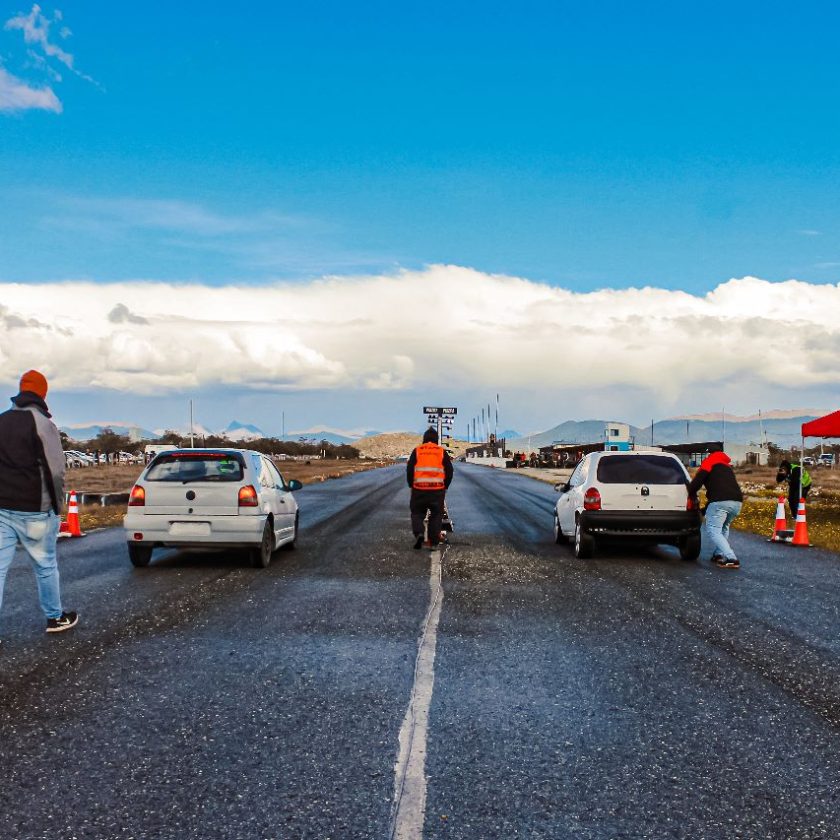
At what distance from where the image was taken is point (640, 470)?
43.0 ft

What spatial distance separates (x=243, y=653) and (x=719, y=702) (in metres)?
3.49

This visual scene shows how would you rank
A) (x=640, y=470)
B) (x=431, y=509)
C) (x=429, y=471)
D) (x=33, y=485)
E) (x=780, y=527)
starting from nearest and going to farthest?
(x=33, y=485), (x=640, y=470), (x=429, y=471), (x=431, y=509), (x=780, y=527)

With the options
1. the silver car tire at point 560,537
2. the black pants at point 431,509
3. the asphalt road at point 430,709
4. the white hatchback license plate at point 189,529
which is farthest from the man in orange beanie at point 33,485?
the silver car tire at point 560,537

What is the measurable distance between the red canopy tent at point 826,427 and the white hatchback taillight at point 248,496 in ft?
44.1

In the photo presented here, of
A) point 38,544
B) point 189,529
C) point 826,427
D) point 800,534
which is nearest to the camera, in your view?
point 38,544

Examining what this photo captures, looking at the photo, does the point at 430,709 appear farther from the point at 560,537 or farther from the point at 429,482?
the point at 560,537

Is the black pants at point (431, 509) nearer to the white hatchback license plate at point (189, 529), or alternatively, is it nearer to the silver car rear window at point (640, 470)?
the silver car rear window at point (640, 470)

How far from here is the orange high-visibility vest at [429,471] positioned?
45.5ft

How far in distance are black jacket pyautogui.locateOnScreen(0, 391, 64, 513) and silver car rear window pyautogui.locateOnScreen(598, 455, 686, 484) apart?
8.16 m

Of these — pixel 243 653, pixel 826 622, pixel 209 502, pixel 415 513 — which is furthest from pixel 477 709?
pixel 415 513

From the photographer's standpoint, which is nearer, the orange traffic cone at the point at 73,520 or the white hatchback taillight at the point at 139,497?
the white hatchback taillight at the point at 139,497

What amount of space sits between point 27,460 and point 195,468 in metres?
4.96

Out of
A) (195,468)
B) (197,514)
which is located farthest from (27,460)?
(195,468)

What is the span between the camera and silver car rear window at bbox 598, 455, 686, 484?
42.5 ft
